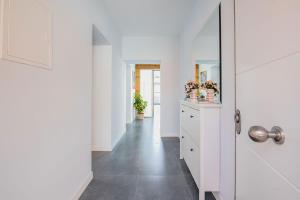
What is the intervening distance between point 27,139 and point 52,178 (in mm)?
467

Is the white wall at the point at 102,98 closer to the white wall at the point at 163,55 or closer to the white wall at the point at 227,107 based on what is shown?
the white wall at the point at 163,55

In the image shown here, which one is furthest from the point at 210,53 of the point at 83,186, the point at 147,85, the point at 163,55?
the point at 147,85

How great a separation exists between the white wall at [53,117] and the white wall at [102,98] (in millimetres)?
1113

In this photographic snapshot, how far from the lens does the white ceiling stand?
3.00 meters

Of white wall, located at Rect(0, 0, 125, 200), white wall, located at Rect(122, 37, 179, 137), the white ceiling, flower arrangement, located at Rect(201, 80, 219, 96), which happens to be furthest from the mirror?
white wall, located at Rect(122, 37, 179, 137)

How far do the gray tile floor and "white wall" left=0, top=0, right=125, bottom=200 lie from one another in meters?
0.29

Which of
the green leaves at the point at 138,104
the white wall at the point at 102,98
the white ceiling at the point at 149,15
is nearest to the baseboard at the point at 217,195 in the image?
the white wall at the point at 102,98

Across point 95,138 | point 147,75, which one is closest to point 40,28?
point 95,138

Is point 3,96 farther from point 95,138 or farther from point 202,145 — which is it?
point 95,138

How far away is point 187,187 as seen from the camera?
213 centimetres

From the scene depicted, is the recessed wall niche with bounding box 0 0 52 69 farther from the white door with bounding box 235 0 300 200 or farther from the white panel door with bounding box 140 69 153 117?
the white panel door with bounding box 140 69 153 117

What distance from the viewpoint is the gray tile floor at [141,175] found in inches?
78.2

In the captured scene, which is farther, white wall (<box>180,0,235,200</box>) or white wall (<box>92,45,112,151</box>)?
white wall (<box>92,45,112,151</box>)

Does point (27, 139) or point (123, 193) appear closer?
point (27, 139)
